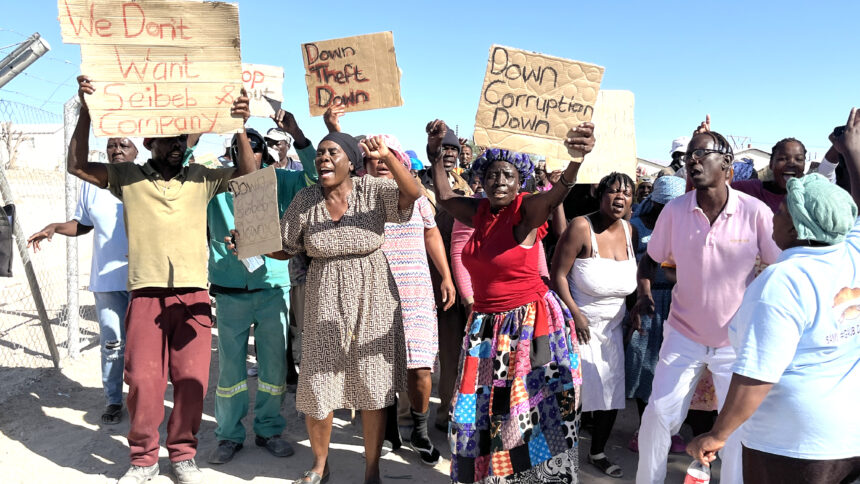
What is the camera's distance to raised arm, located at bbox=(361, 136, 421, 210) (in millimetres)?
3236

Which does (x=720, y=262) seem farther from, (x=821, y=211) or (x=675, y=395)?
(x=821, y=211)

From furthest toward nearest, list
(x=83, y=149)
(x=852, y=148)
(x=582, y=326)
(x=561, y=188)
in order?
(x=582, y=326)
(x=83, y=149)
(x=561, y=188)
(x=852, y=148)

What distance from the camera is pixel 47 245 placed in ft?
52.6

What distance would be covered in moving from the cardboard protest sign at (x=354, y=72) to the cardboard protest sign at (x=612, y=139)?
129 centimetres

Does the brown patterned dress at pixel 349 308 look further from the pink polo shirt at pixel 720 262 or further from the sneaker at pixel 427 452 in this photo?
the pink polo shirt at pixel 720 262

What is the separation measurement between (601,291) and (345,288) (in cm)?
181

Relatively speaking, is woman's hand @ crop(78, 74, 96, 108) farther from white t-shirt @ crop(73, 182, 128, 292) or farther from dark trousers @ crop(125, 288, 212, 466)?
white t-shirt @ crop(73, 182, 128, 292)

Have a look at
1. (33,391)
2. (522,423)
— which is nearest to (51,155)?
(33,391)

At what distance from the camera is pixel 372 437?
378 centimetres

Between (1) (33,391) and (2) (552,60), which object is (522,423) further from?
(1) (33,391)

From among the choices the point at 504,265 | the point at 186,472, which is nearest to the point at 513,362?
the point at 504,265

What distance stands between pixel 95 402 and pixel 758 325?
563 cm

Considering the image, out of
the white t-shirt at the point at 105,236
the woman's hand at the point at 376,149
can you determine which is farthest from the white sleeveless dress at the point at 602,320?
the white t-shirt at the point at 105,236

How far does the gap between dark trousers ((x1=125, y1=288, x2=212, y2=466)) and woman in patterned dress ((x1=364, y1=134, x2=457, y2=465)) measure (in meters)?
1.32
